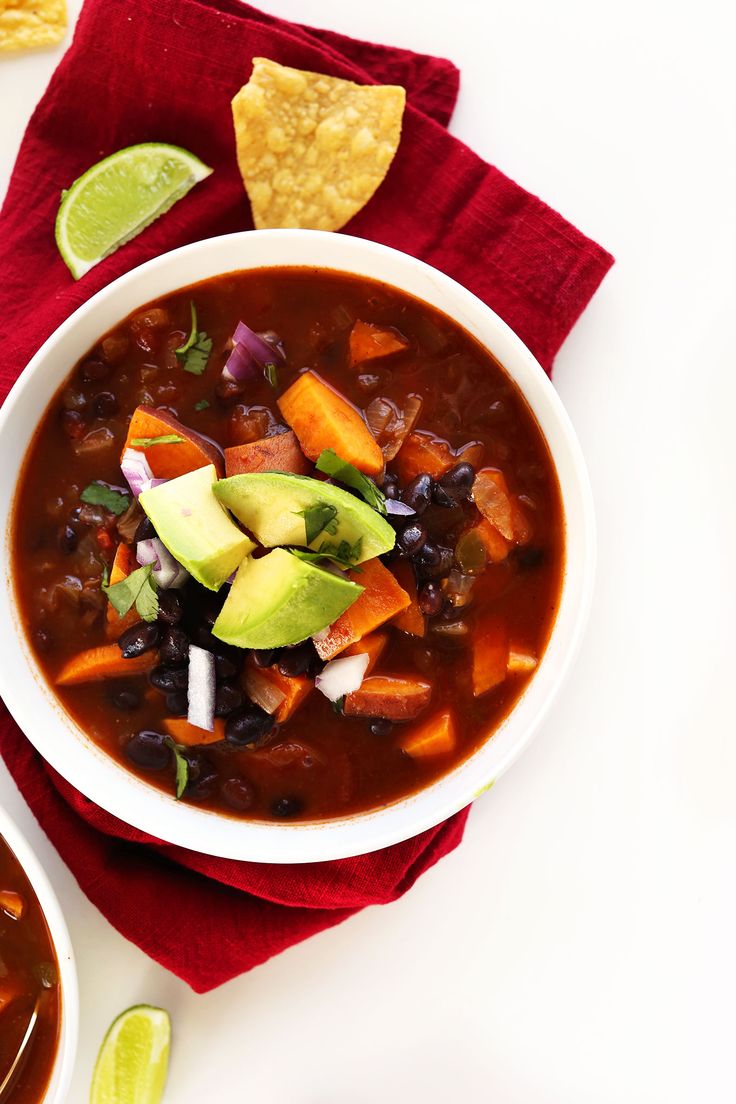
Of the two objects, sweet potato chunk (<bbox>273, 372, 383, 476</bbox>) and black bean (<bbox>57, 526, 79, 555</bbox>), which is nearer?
sweet potato chunk (<bbox>273, 372, 383, 476</bbox>)

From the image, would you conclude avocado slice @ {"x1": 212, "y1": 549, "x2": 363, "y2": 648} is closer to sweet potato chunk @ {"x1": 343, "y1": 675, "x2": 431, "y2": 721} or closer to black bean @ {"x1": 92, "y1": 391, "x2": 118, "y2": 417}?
sweet potato chunk @ {"x1": 343, "y1": 675, "x2": 431, "y2": 721}

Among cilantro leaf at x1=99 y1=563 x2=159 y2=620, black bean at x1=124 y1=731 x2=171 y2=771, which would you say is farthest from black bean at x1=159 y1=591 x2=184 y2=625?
black bean at x1=124 y1=731 x2=171 y2=771

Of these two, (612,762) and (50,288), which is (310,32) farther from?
(612,762)

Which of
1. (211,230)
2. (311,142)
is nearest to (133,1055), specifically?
(211,230)

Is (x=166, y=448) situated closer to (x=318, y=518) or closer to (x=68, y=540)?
(x=68, y=540)

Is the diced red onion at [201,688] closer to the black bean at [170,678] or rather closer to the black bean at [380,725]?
the black bean at [170,678]

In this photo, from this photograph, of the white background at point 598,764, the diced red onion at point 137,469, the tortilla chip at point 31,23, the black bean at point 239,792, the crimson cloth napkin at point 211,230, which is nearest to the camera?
the diced red onion at point 137,469

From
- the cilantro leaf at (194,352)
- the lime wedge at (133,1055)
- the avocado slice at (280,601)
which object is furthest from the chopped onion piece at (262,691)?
the lime wedge at (133,1055)

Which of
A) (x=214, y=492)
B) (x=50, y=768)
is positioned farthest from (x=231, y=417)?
(x=50, y=768)
